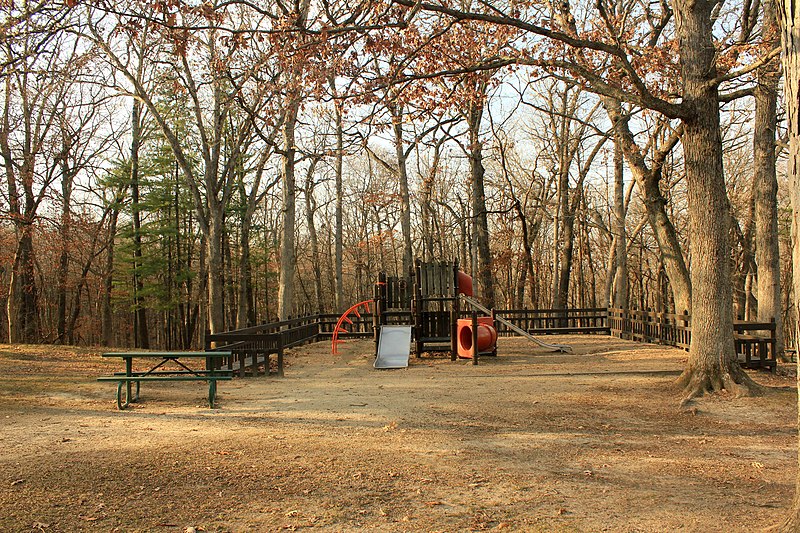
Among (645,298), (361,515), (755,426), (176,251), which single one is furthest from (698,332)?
(645,298)

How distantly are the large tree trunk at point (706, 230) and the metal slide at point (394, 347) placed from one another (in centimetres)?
627

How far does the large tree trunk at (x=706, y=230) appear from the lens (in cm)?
912

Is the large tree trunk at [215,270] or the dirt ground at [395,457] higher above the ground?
the large tree trunk at [215,270]

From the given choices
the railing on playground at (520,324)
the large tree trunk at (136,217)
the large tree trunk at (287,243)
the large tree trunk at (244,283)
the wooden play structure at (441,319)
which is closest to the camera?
the wooden play structure at (441,319)

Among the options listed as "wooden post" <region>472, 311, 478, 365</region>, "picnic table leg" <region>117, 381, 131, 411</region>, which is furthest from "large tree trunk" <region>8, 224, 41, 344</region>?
"wooden post" <region>472, 311, 478, 365</region>

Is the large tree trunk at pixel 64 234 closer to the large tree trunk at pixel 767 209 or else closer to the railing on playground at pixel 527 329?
the railing on playground at pixel 527 329

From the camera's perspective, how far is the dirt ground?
451cm

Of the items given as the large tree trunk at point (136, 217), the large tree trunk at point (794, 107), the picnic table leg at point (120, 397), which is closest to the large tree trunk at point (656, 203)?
the large tree trunk at point (794, 107)

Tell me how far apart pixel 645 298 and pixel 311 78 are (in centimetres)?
4052

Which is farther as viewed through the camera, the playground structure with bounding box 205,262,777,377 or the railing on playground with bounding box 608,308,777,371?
the playground structure with bounding box 205,262,777,377

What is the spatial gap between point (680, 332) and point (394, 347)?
709cm

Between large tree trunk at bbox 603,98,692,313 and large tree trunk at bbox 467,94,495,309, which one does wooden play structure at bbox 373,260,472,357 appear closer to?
large tree trunk at bbox 603,98,692,313

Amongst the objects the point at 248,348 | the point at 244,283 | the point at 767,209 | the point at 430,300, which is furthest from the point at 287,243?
the point at 767,209

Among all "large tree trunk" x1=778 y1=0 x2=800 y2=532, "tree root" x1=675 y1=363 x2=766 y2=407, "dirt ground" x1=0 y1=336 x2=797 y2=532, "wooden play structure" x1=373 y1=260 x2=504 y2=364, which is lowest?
"dirt ground" x1=0 y1=336 x2=797 y2=532
